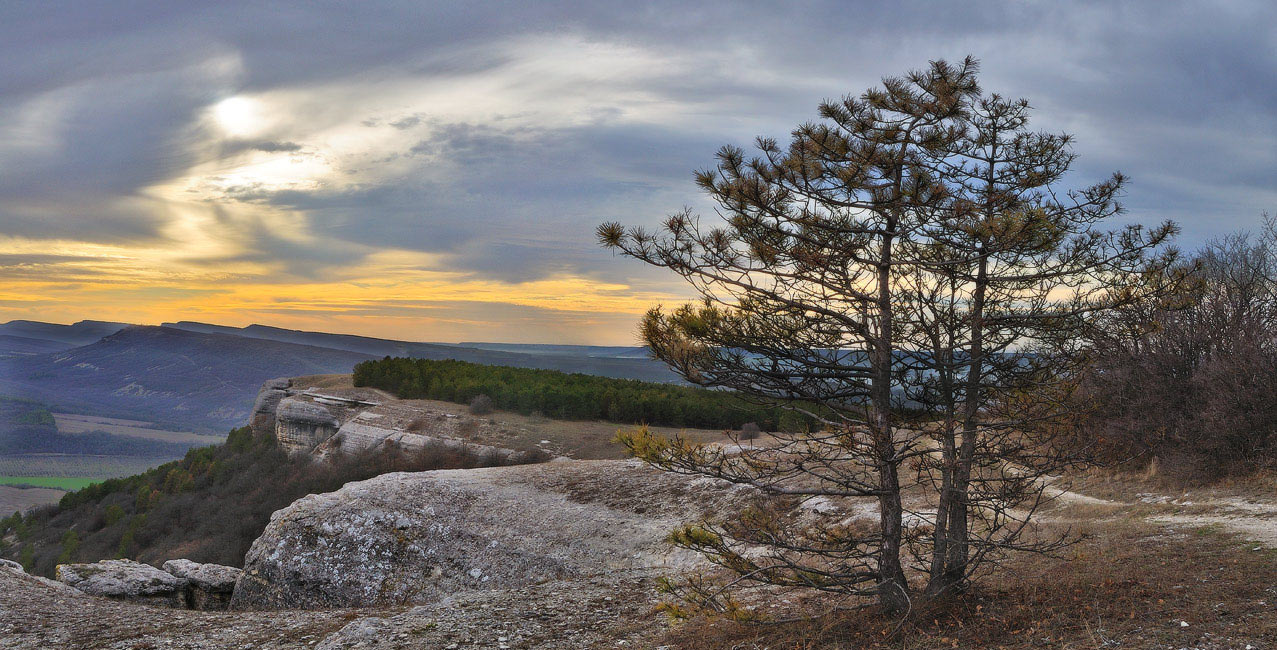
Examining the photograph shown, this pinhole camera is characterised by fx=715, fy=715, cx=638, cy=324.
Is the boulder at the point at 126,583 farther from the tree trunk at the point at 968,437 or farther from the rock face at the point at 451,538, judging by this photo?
the tree trunk at the point at 968,437

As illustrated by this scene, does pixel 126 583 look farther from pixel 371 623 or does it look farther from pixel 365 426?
pixel 365 426

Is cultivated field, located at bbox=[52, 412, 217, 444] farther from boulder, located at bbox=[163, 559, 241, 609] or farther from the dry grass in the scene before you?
the dry grass

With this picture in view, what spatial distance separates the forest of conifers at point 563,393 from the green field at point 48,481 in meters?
80.3

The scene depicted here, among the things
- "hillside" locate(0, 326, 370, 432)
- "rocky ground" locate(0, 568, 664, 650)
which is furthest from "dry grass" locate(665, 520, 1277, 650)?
"hillside" locate(0, 326, 370, 432)

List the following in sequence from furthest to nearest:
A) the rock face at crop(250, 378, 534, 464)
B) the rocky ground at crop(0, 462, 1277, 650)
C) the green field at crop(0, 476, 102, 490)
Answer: the green field at crop(0, 476, 102, 490) < the rock face at crop(250, 378, 534, 464) < the rocky ground at crop(0, 462, 1277, 650)

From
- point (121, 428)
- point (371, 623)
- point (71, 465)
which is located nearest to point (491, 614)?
point (371, 623)

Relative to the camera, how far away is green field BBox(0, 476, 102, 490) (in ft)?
302

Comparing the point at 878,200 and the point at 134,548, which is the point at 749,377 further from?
the point at 134,548

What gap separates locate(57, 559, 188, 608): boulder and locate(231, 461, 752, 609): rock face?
1245 millimetres

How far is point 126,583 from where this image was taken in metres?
13.4

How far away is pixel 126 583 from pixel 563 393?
17.9m

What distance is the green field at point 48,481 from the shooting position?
302 ft

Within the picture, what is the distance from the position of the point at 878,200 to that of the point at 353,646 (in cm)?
818

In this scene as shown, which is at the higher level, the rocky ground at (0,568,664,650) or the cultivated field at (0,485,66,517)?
the rocky ground at (0,568,664,650)
